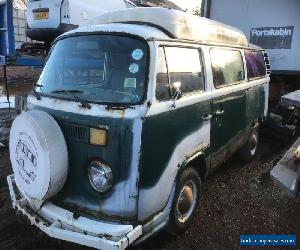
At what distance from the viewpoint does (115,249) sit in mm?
2670

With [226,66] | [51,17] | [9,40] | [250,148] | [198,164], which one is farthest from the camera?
[51,17]

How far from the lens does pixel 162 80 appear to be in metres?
3.17

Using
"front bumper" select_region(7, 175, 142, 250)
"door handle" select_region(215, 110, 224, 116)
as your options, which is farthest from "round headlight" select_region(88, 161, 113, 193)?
"door handle" select_region(215, 110, 224, 116)

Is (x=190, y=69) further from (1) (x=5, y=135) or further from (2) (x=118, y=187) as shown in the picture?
(1) (x=5, y=135)

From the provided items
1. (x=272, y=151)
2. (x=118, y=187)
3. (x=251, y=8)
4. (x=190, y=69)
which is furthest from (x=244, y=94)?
(x=251, y=8)

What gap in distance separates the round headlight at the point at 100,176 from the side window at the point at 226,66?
1.88m

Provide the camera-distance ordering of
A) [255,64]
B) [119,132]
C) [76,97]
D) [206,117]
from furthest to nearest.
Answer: [255,64], [206,117], [76,97], [119,132]

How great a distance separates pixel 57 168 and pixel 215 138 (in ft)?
6.62

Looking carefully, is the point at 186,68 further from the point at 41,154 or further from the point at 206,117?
the point at 41,154

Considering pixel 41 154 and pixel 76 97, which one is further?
pixel 76 97

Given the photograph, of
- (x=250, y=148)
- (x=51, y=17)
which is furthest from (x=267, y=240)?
(x=51, y=17)

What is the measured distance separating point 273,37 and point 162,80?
5701 millimetres

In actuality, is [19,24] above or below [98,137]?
above

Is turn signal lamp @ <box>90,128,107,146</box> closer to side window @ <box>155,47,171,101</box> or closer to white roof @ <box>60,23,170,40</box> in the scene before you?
side window @ <box>155,47,171,101</box>
